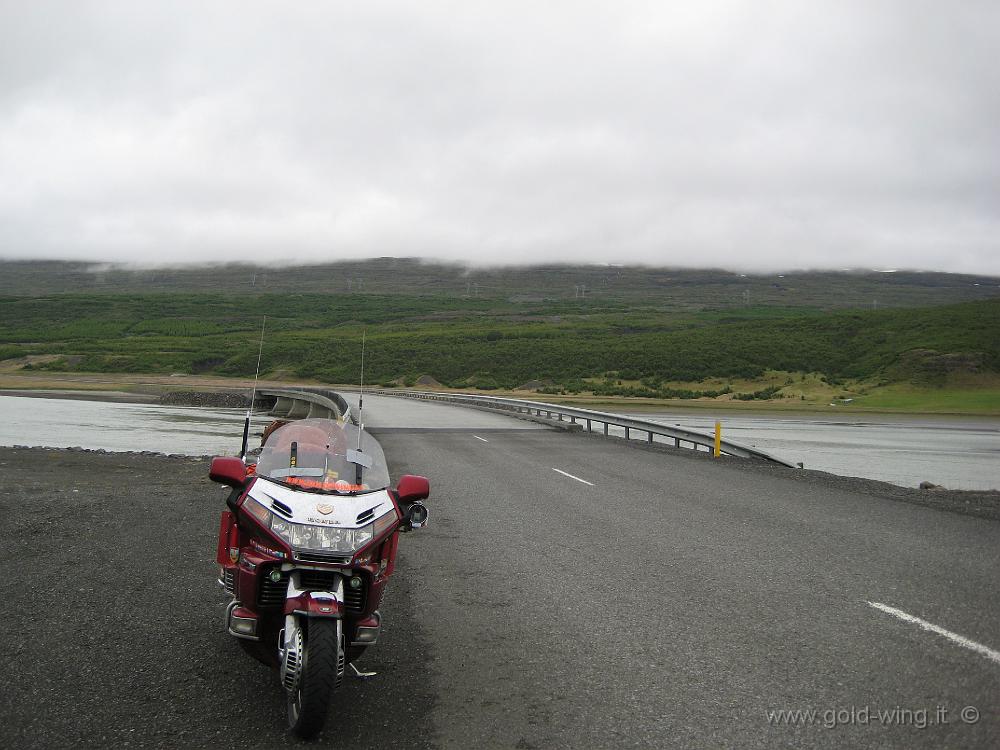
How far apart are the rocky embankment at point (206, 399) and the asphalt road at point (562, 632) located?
45981mm

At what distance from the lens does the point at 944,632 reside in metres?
5.93

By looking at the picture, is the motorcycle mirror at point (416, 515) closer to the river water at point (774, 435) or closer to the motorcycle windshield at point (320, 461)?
the motorcycle windshield at point (320, 461)

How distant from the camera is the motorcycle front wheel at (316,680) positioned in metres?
4.20

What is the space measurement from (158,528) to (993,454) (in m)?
24.3

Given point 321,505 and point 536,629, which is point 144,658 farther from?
point 536,629

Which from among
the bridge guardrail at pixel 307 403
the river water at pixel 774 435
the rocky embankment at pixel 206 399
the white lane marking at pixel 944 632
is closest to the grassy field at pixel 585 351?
the river water at pixel 774 435

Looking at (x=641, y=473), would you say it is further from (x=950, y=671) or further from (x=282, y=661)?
(x=282, y=661)

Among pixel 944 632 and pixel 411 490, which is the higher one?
pixel 411 490

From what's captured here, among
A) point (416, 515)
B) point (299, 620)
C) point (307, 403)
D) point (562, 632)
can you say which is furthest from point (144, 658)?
point (307, 403)

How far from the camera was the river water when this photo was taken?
69.3ft

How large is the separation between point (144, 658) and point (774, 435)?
1132 inches

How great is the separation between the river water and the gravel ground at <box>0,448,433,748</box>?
1452 centimetres

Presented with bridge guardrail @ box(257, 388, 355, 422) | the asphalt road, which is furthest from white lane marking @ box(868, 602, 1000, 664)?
bridge guardrail @ box(257, 388, 355, 422)

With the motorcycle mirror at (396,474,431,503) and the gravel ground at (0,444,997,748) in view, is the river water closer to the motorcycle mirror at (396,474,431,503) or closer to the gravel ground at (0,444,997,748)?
the gravel ground at (0,444,997,748)
